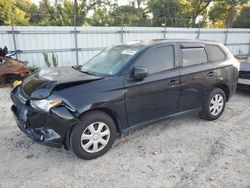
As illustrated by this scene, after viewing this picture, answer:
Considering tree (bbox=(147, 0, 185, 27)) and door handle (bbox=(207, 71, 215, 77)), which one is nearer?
door handle (bbox=(207, 71, 215, 77))

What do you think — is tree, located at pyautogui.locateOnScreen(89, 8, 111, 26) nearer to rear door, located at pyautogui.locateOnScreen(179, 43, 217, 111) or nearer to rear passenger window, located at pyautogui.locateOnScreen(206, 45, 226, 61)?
rear passenger window, located at pyautogui.locateOnScreen(206, 45, 226, 61)

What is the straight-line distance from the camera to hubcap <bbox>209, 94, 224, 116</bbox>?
468 cm

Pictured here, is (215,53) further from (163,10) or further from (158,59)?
(163,10)

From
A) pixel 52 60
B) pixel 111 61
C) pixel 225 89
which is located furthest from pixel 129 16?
pixel 111 61

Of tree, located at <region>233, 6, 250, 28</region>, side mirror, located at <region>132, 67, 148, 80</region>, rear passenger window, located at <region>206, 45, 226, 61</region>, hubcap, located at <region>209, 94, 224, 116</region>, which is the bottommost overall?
hubcap, located at <region>209, 94, 224, 116</region>

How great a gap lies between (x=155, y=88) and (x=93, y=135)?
1201mm

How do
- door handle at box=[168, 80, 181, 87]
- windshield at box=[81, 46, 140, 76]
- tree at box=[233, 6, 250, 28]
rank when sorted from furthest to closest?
1. tree at box=[233, 6, 250, 28]
2. door handle at box=[168, 80, 181, 87]
3. windshield at box=[81, 46, 140, 76]

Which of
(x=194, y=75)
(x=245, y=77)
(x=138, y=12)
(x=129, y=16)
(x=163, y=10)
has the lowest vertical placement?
(x=245, y=77)

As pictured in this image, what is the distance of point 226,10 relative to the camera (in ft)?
74.3

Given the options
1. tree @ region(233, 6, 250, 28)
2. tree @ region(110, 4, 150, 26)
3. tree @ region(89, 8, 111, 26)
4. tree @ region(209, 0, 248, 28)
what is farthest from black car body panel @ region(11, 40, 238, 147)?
tree @ region(209, 0, 248, 28)

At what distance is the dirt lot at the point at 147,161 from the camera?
9.59 ft

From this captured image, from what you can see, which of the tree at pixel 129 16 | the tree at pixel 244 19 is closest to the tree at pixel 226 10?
the tree at pixel 244 19

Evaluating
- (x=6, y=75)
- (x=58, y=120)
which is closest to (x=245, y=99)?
(x=58, y=120)

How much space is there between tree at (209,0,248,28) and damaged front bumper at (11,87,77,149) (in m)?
22.6
